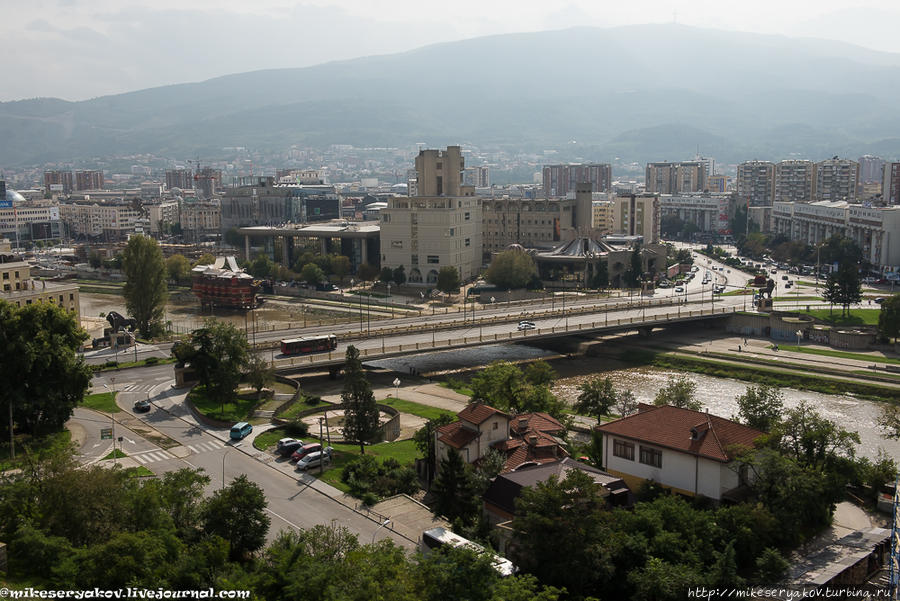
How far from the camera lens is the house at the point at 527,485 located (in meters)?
19.5

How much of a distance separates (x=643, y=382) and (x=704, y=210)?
88.8 metres

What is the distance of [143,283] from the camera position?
49.8 metres

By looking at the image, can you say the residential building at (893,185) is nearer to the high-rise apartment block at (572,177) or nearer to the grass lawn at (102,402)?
the high-rise apartment block at (572,177)

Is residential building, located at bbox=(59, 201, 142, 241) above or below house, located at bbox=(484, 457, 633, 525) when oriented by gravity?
above

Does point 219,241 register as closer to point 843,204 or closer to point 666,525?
point 843,204

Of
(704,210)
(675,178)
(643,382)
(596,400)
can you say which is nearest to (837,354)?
(643,382)

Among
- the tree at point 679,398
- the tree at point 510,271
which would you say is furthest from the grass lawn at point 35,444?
the tree at point 510,271

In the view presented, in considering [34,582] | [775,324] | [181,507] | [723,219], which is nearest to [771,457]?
[181,507]

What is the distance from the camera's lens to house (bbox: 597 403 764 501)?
20969mm

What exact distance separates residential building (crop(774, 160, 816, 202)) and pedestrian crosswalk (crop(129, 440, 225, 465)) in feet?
332

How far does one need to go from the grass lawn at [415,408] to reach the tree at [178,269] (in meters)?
49.5

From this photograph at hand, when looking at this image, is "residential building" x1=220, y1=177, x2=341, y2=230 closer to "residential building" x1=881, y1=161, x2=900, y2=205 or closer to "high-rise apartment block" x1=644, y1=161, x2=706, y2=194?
"high-rise apartment block" x1=644, y1=161, x2=706, y2=194

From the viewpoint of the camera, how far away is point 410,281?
73.4 m

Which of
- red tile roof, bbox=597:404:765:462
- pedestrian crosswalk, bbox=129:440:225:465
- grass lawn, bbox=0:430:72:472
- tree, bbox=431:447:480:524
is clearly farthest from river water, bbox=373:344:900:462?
grass lawn, bbox=0:430:72:472
